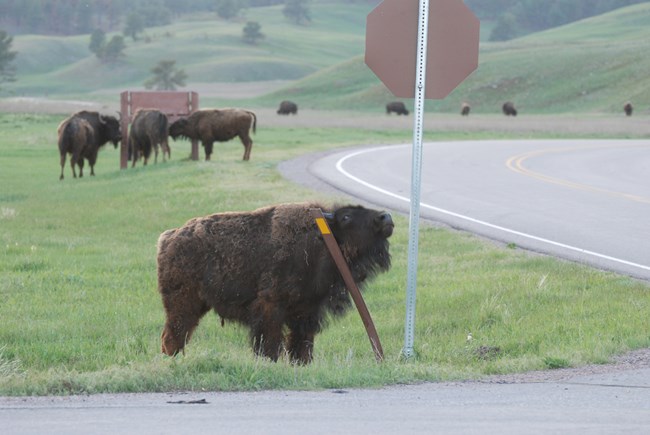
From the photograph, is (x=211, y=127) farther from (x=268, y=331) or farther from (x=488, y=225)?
(x=268, y=331)

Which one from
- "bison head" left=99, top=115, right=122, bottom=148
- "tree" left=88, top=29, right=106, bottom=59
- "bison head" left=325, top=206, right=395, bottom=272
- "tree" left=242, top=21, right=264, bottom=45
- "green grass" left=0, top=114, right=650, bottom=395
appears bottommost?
"green grass" left=0, top=114, right=650, bottom=395

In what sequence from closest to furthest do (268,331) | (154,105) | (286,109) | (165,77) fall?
(268,331)
(154,105)
(286,109)
(165,77)

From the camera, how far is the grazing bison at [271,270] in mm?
8133

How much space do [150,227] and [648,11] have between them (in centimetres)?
16342

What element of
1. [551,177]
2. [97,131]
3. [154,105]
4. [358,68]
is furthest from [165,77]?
[551,177]

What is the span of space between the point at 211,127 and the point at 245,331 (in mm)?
21119

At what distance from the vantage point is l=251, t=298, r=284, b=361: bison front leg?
316 inches

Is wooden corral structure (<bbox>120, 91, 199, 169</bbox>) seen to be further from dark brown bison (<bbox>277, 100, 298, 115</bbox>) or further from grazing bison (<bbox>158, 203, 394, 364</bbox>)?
dark brown bison (<bbox>277, 100, 298, 115</bbox>)

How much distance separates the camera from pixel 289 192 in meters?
20.2

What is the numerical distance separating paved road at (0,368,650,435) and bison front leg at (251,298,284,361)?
1.22m

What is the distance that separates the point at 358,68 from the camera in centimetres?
13362

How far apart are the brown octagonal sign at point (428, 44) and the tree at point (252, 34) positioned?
184 metres

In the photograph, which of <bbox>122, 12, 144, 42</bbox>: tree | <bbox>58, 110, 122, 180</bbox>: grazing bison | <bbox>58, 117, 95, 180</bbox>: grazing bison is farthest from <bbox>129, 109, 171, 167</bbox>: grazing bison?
<bbox>122, 12, 144, 42</bbox>: tree

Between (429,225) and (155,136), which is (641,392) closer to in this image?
(429,225)
